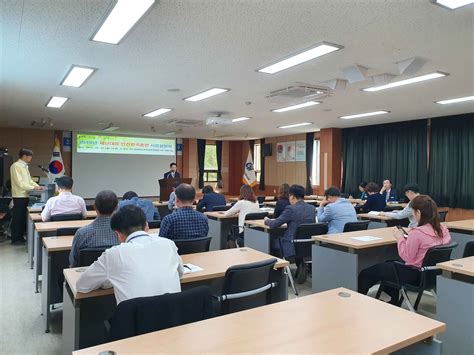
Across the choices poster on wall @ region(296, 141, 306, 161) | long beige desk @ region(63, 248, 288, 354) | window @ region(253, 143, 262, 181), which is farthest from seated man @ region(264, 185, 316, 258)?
window @ region(253, 143, 262, 181)

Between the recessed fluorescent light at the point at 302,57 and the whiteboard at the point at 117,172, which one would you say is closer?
the recessed fluorescent light at the point at 302,57

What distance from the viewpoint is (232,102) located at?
6711 millimetres

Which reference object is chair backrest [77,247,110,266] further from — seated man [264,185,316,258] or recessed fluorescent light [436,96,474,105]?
recessed fluorescent light [436,96,474,105]

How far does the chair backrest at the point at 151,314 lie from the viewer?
1.55 meters

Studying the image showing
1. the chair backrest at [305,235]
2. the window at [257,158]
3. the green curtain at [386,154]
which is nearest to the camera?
the chair backrest at [305,235]

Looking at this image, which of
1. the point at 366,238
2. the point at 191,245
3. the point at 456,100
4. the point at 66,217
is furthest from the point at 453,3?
the point at 66,217

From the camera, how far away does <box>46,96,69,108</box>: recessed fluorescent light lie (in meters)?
6.42

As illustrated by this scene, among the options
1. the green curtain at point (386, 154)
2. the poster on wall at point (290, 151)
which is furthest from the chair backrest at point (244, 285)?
the poster on wall at point (290, 151)

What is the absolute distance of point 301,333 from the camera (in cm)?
139

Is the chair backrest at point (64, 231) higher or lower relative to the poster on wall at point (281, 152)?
lower

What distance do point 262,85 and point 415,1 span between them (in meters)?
2.84

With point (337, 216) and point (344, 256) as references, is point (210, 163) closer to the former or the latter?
point (337, 216)

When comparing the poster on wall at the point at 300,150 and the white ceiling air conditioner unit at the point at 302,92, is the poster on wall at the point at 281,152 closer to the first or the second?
the poster on wall at the point at 300,150

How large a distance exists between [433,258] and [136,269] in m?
2.45
